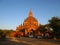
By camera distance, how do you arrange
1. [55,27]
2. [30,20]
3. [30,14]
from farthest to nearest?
[30,14] → [30,20] → [55,27]

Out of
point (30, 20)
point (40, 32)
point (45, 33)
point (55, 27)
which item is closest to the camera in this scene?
point (55, 27)

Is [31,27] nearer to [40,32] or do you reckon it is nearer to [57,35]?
[40,32]

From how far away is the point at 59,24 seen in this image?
45.1 meters

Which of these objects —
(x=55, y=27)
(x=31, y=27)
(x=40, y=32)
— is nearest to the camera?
(x=55, y=27)

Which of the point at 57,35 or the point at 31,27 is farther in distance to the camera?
the point at 31,27

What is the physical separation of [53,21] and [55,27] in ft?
7.11

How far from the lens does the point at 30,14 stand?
340ft

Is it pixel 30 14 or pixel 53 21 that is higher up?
pixel 30 14

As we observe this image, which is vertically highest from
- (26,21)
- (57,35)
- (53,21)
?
(26,21)

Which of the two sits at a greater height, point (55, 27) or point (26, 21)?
point (26, 21)

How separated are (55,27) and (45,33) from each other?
1896cm

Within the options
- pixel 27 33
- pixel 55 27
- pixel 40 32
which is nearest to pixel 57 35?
pixel 55 27

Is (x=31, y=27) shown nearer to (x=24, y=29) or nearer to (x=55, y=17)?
(x=24, y=29)

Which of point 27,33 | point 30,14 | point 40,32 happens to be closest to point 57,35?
point 40,32
